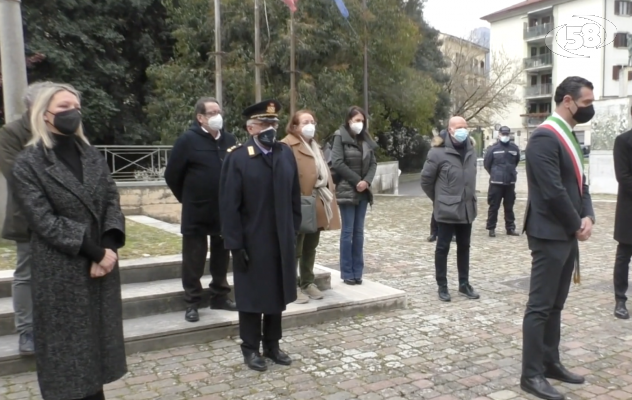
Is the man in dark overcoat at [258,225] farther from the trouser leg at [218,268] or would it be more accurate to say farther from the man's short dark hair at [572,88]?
the man's short dark hair at [572,88]

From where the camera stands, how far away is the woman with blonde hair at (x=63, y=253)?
291 centimetres

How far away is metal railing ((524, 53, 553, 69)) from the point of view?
54425 millimetres

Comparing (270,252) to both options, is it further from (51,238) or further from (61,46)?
(61,46)

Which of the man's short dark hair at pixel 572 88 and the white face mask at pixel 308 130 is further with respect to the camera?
the white face mask at pixel 308 130

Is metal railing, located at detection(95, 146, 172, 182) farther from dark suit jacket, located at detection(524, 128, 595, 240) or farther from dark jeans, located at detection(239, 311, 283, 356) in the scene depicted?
dark suit jacket, located at detection(524, 128, 595, 240)

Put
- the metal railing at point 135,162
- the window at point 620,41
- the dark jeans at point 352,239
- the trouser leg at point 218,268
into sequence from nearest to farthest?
the trouser leg at point 218,268
the dark jeans at point 352,239
the metal railing at point 135,162
the window at point 620,41

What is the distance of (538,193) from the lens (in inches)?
154

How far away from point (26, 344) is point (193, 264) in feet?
4.68

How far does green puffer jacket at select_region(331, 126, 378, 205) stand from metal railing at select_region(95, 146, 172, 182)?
22.5 feet

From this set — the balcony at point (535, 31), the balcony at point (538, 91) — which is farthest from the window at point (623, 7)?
the balcony at point (538, 91)

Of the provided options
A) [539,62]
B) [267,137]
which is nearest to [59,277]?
[267,137]

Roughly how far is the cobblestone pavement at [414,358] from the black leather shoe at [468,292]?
10 cm

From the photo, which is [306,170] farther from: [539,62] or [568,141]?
[539,62]

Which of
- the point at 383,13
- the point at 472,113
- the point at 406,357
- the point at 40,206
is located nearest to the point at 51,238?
the point at 40,206
